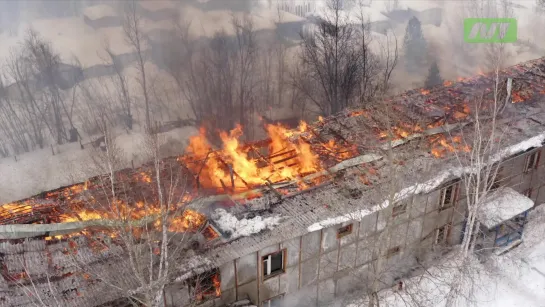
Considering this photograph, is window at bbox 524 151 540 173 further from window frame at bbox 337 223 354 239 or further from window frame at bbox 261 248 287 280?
window frame at bbox 261 248 287 280

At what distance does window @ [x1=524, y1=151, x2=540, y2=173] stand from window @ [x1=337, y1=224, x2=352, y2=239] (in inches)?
354

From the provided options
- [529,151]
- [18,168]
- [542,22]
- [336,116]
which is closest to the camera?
[529,151]

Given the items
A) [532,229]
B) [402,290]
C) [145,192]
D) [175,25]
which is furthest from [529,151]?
[175,25]

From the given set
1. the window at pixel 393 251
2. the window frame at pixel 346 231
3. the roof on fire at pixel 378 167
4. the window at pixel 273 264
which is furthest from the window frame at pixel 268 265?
the window at pixel 393 251

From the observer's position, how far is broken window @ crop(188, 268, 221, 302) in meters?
14.1

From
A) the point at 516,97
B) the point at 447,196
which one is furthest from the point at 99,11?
the point at 516,97

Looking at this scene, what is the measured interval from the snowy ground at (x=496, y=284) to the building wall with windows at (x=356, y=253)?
822 mm

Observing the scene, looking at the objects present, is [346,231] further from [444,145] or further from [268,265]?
[444,145]

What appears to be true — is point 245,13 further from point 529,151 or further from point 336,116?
point 529,151

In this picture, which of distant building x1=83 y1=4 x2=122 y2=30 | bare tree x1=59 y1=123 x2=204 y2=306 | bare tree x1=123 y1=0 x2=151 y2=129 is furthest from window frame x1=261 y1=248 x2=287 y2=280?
distant building x1=83 y1=4 x2=122 y2=30

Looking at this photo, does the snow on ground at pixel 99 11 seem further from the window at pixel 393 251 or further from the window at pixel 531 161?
the window at pixel 531 161

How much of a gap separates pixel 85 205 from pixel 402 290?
38.4 ft

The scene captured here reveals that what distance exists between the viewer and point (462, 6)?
43.7m

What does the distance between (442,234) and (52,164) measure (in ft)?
73.9
